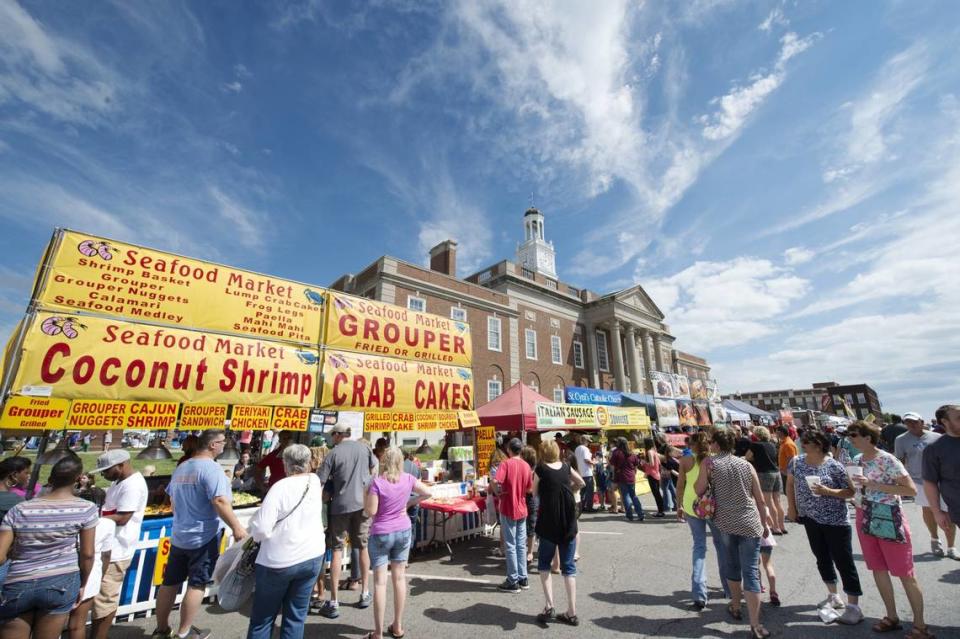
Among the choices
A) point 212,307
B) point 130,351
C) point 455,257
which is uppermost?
point 455,257

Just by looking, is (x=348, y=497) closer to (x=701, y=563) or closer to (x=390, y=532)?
(x=390, y=532)

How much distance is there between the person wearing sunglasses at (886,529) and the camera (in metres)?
3.93

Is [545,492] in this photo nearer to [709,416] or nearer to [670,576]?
[670,576]

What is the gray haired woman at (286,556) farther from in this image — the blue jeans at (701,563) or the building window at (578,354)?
the building window at (578,354)

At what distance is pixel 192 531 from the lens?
405 cm

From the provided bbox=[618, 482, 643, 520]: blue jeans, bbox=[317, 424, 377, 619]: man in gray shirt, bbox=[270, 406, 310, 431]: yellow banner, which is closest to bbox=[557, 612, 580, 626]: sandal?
bbox=[317, 424, 377, 619]: man in gray shirt

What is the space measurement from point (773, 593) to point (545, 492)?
9.68ft

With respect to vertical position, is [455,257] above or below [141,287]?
above

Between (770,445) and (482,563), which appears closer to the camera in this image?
(482,563)

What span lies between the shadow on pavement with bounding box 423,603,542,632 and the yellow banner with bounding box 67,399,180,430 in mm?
4326

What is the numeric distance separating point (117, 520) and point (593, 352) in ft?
118

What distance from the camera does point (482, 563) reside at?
6.99 metres

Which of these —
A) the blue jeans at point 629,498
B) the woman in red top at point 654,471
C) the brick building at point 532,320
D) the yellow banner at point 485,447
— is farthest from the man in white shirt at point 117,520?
the brick building at point 532,320

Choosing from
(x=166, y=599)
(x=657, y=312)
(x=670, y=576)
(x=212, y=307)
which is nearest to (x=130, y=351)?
(x=212, y=307)
